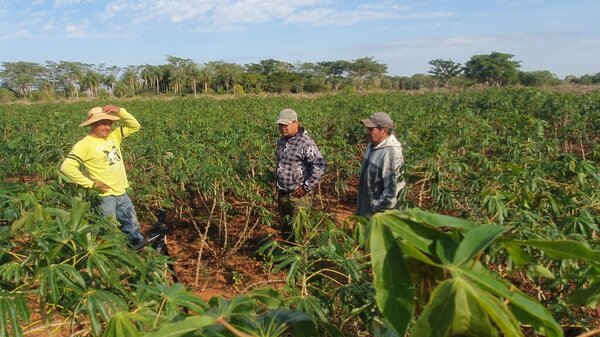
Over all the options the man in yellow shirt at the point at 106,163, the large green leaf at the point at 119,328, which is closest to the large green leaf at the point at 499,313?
the large green leaf at the point at 119,328

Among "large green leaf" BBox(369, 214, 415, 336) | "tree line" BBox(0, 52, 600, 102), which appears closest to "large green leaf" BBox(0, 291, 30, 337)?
"large green leaf" BBox(369, 214, 415, 336)

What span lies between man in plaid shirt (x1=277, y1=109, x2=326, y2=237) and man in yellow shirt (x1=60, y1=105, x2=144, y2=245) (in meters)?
1.36

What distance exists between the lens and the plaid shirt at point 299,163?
161 inches

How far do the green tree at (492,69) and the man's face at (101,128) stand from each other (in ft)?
161

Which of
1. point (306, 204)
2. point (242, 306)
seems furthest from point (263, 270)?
point (242, 306)

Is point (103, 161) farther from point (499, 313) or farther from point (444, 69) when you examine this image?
point (444, 69)

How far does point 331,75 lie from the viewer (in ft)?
218

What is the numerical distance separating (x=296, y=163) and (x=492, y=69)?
50620mm

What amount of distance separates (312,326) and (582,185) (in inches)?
109

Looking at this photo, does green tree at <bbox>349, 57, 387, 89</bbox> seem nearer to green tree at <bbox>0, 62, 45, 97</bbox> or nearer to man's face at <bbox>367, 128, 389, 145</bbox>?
green tree at <bbox>0, 62, 45, 97</bbox>

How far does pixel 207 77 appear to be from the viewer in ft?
196

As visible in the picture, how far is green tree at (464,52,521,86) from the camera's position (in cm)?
4853

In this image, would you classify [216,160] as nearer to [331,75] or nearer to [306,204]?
[306,204]

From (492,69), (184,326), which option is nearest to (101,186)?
(184,326)
